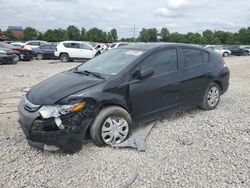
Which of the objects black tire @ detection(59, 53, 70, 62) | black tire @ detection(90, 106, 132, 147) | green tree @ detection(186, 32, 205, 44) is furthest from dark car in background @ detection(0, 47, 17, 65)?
green tree @ detection(186, 32, 205, 44)

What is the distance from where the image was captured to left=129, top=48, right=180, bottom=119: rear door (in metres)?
4.11

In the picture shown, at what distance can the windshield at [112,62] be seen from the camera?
13.7ft

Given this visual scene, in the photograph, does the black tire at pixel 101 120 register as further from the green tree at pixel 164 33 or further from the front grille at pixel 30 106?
the green tree at pixel 164 33

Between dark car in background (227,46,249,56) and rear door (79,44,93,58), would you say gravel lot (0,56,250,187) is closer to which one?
rear door (79,44,93,58)

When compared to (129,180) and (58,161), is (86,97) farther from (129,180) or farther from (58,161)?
(129,180)

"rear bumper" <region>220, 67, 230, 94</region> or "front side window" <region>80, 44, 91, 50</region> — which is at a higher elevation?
"rear bumper" <region>220, 67, 230, 94</region>

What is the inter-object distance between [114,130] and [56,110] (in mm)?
952

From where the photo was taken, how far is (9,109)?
226 inches

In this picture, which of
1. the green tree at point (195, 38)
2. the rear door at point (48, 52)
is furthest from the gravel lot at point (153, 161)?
the green tree at point (195, 38)

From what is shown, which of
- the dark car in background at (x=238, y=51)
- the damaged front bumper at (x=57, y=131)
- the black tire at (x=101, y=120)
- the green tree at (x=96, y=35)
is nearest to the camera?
the damaged front bumper at (x=57, y=131)

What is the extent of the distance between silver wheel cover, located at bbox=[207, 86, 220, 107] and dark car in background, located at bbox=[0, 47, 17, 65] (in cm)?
1390

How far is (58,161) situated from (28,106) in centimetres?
90

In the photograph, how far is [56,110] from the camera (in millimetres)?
3400

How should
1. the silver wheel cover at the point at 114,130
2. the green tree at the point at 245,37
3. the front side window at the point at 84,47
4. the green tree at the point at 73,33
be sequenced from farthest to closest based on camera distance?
the green tree at the point at 245,37 < the green tree at the point at 73,33 < the front side window at the point at 84,47 < the silver wheel cover at the point at 114,130
